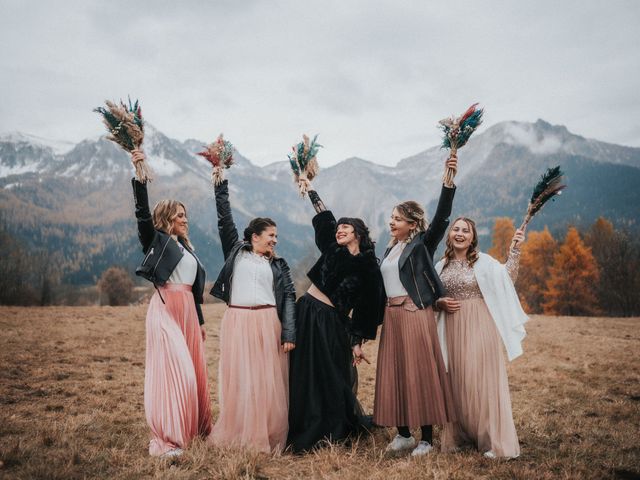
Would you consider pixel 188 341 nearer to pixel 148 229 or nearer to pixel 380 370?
pixel 148 229

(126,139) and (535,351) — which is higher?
(126,139)

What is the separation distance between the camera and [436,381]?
491cm

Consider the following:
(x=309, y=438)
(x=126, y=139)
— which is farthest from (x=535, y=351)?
(x=126, y=139)

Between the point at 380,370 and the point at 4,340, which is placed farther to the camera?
the point at 4,340

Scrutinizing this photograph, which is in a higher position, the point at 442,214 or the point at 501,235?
the point at 501,235

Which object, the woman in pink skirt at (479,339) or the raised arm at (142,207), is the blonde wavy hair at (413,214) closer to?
the woman in pink skirt at (479,339)

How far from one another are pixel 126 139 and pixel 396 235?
11.0 feet

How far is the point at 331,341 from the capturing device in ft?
17.7

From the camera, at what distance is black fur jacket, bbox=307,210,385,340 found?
5223mm

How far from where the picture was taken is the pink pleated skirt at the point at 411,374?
16.0ft

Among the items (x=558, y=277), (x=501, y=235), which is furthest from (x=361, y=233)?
(x=501, y=235)

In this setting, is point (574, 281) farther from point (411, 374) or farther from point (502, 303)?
point (411, 374)

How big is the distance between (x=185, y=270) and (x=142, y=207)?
37.4 inches

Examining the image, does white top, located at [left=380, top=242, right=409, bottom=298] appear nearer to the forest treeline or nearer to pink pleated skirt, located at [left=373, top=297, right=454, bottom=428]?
pink pleated skirt, located at [left=373, top=297, right=454, bottom=428]
